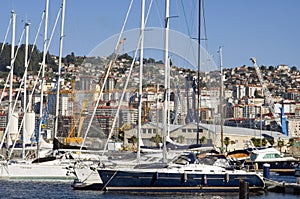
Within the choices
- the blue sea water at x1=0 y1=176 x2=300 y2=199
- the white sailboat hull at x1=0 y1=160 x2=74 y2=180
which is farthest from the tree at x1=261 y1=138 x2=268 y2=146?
the blue sea water at x1=0 y1=176 x2=300 y2=199

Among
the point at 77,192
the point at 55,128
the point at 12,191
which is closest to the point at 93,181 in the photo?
the point at 77,192

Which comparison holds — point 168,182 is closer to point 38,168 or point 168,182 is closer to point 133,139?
point 38,168

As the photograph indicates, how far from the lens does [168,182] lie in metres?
31.1

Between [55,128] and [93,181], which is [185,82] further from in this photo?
[93,181]

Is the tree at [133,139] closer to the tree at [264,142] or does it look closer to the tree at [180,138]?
the tree at [180,138]

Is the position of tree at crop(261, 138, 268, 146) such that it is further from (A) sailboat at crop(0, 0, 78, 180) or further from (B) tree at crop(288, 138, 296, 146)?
(A) sailboat at crop(0, 0, 78, 180)

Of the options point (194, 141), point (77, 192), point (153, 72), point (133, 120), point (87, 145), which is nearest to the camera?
point (77, 192)

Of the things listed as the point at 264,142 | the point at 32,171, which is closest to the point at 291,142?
the point at 264,142

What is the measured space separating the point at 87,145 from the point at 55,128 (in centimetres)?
334

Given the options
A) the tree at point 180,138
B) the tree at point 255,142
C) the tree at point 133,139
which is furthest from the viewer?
the tree at point 255,142

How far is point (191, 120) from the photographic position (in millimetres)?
42594

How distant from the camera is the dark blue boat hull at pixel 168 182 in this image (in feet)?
102

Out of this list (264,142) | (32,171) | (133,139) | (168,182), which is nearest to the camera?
(168,182)

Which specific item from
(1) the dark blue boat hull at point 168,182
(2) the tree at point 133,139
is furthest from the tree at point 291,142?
(1) the dark blue boat hull at point 168,182
